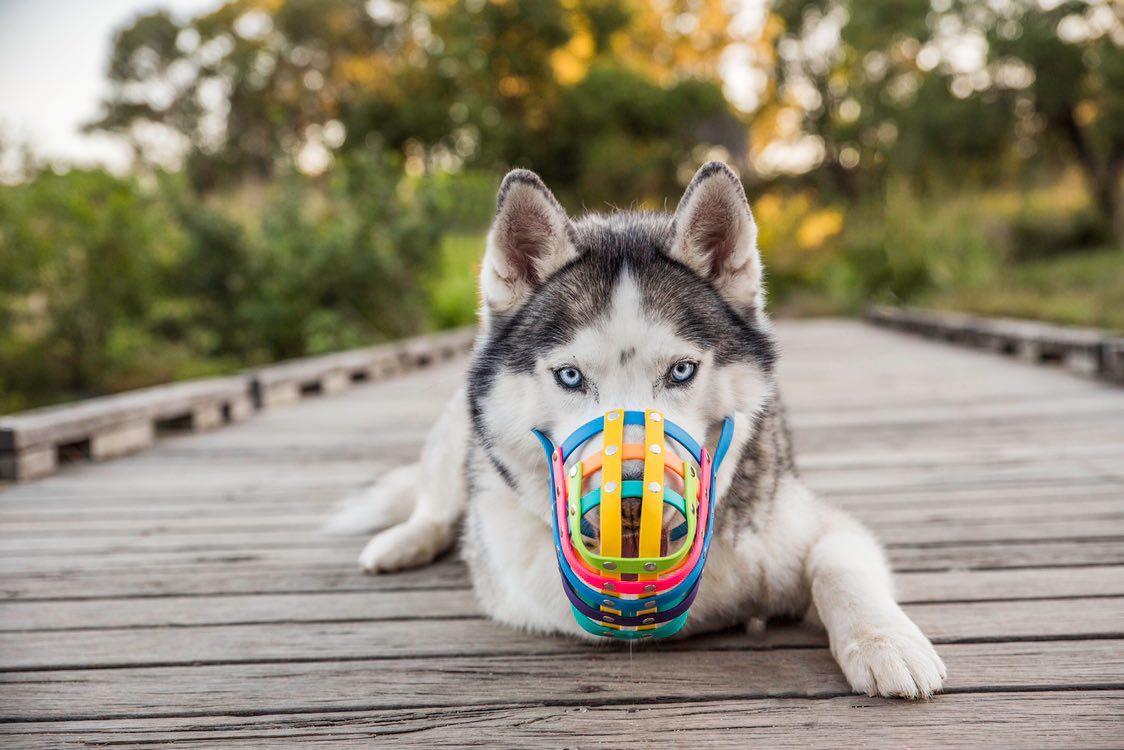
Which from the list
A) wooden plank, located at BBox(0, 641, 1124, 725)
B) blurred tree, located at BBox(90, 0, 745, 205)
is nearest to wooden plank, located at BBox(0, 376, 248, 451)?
wooden plank, located at BBox(0, 641, 1124, 725)

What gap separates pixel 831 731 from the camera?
4.72 feet

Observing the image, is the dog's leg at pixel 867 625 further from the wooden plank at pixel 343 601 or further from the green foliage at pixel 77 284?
the green foliage at pixel 77 284

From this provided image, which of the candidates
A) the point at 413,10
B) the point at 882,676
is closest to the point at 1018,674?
the point at 882,676

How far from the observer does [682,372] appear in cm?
171

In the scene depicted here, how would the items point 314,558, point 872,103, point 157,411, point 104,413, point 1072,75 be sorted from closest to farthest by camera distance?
point 314,558 < point 104,413 < point 157,411 < point 1072,75 < point 872,103

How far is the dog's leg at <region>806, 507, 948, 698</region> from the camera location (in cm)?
155

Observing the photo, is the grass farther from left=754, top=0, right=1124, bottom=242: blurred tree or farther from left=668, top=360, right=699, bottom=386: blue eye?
left=668, top=360, right=699, bottom=386: blue eye

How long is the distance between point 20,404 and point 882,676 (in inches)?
247

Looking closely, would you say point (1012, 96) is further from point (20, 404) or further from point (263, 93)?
point (263, 93)

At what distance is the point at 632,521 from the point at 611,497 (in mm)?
66

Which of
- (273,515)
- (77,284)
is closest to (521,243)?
(273,515)

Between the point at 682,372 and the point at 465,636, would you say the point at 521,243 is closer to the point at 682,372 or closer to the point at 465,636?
the point at 682,372

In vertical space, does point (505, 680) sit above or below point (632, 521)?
below

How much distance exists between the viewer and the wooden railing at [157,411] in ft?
12.2
